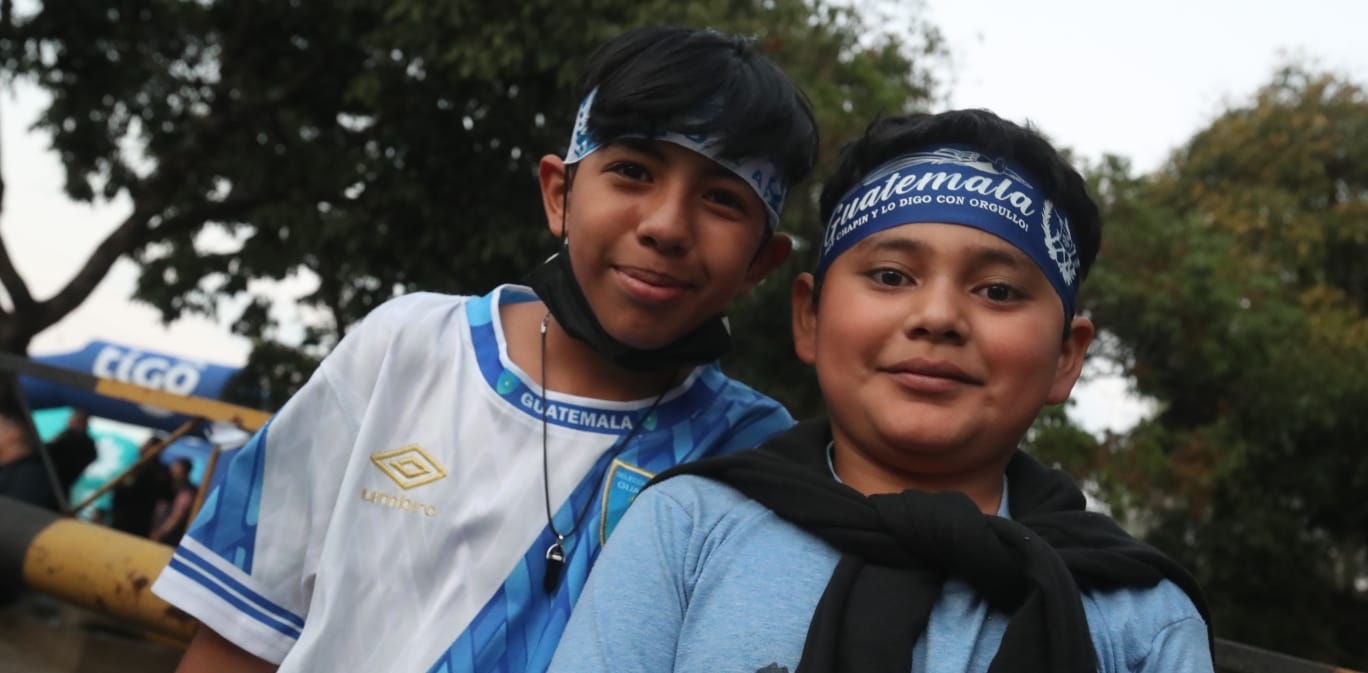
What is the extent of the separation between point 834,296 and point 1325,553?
1587cm

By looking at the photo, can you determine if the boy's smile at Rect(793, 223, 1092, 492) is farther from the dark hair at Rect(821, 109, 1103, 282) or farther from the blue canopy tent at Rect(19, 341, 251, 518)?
the blue canopy tent at Rect(19, 341, 251, 518)

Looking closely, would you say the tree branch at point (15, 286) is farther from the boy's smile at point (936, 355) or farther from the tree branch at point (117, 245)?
the boy's smile at point (936, 355)

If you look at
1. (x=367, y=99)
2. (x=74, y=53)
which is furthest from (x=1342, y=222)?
(x=74, y=53)

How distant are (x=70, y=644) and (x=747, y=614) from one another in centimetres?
616

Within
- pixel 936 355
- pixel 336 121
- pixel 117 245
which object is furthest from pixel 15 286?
pixel 936 355

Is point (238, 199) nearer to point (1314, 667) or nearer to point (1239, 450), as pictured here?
point (1239, 450)

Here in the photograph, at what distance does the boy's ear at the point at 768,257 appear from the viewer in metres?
2.07

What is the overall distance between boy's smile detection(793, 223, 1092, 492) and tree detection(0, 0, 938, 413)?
6.31 metres

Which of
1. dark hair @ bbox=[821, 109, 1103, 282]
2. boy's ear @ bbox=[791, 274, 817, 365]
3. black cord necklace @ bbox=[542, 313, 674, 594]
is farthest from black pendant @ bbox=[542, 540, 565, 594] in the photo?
dark hair @ bbox=[821, 109, 1103, 282]

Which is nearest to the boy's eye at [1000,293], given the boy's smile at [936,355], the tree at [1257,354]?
the boy's smile at [936,355]

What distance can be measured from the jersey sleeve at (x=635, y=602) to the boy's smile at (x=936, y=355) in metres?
0.29

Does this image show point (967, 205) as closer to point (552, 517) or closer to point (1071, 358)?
point (1071, 358)

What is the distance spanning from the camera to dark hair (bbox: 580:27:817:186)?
1.92 m

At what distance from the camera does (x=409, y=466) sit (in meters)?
1.92
